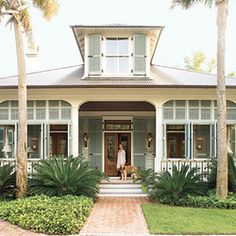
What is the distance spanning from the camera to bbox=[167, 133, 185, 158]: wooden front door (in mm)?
18953

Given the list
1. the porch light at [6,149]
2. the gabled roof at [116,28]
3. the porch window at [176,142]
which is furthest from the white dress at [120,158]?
the gabled roof at [116,28]

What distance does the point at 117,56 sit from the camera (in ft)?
56.5

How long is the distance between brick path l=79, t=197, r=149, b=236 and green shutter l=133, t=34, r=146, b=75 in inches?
224

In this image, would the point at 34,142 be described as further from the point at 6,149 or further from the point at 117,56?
the point at 117,56

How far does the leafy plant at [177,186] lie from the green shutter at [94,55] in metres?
5.76

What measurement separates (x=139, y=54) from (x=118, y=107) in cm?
303

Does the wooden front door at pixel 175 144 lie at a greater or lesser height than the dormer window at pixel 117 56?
lesser

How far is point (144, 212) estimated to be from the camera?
1159cm

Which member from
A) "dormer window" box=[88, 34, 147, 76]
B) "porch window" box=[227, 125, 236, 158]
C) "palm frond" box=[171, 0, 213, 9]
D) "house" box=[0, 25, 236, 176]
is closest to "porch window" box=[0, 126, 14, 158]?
"house" box=[0, 25, 236, 176]

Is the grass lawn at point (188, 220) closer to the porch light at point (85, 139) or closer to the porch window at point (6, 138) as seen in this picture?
the porch light at point (85, 139)

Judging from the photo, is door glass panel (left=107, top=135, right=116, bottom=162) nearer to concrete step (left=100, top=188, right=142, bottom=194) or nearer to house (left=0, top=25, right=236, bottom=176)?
house (left=0, top=25, right=236, bottom=176)

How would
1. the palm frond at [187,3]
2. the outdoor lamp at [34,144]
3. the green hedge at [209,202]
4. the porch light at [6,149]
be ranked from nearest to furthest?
the green hedge at [209,202] → the palm frond at [187,3] → the porch light at [6,149] → the outdoor lamp at [34,144]

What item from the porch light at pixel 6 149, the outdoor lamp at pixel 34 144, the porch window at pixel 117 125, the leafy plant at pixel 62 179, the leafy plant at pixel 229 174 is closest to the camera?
the leafy plant at pixel 62 179

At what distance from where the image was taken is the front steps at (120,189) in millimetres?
15078
